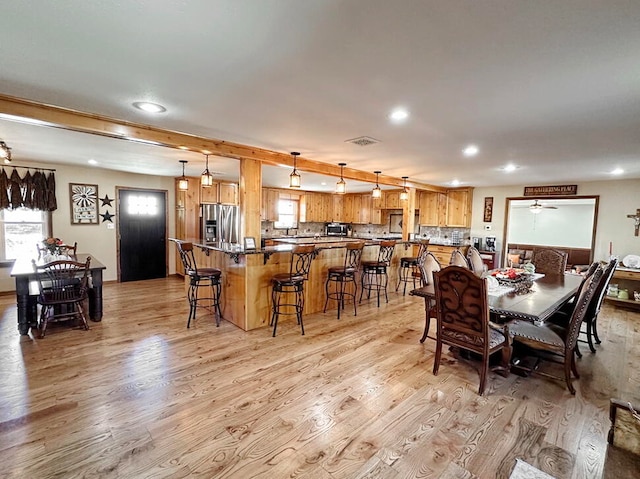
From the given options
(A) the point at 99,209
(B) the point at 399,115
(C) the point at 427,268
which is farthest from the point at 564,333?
(A) the point at 99,209

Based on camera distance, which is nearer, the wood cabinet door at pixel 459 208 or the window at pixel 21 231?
the window at pixel 21 231

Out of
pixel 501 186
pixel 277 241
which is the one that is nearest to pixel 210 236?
pixel 277 241

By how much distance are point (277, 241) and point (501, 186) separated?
5.34 m

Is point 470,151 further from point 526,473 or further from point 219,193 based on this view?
point 219,193

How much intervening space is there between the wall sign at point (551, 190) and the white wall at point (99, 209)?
8.03m

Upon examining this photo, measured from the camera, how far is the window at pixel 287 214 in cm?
906

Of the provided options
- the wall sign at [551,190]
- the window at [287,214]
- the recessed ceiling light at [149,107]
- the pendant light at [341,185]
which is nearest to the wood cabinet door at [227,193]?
the window at [287,214]

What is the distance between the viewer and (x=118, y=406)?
2.36 m

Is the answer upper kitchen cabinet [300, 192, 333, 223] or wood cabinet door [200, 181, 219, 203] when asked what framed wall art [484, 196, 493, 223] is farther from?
wood cabinet door [200, 181, 219, 203]

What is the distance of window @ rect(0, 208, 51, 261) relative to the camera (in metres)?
5.38

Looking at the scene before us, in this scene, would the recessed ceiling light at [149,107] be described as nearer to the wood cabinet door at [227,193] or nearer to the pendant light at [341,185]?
the pendant light at [341,185]

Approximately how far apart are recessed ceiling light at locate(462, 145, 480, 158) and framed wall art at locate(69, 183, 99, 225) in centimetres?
659

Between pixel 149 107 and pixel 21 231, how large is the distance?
4.91 meters

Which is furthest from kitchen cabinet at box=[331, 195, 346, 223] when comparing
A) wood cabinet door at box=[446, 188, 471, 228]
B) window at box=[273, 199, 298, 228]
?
wood cabinet door at box=[446, 188, 471, 228]
